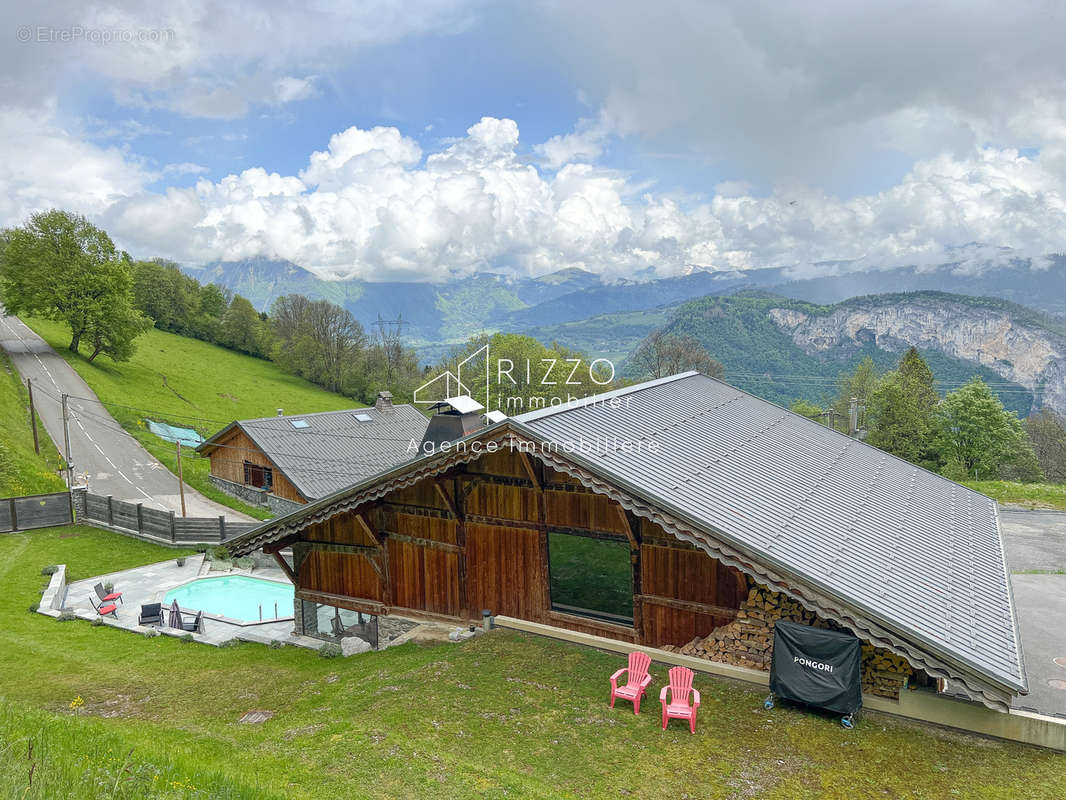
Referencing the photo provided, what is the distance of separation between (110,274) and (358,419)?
34110mm

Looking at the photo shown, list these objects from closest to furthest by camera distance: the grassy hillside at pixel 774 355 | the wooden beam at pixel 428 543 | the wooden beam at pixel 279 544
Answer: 1. the wooden beam at pixel 428 543
2. the wooden beam at pixel 279 544
3. the grassy hillside at pixel 774 355

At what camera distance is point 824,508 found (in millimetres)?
13328

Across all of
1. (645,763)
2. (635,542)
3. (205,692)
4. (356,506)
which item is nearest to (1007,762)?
(645,763)

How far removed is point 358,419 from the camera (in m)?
44.7

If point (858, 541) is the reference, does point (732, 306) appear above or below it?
above

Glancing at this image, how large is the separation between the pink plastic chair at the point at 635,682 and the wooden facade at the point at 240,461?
2863 cm

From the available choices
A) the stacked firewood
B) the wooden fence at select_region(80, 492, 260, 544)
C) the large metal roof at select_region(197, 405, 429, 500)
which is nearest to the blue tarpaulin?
the large metal roof at select_region(197, 405, 429, 500)

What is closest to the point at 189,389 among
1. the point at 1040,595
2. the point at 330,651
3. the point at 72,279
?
the point at 72,279

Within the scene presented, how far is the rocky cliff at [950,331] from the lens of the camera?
14700 centimetres

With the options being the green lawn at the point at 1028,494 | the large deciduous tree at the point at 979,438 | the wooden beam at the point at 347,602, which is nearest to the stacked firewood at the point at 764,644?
the wooden beam at the point at 347,602

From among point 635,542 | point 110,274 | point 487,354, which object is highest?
point 110,274

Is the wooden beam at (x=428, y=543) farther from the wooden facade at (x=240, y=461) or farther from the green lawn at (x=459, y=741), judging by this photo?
the wooden facade at (x=240, y=461)

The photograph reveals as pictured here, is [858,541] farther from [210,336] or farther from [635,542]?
[210,336]

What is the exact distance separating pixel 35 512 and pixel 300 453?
13069mm
